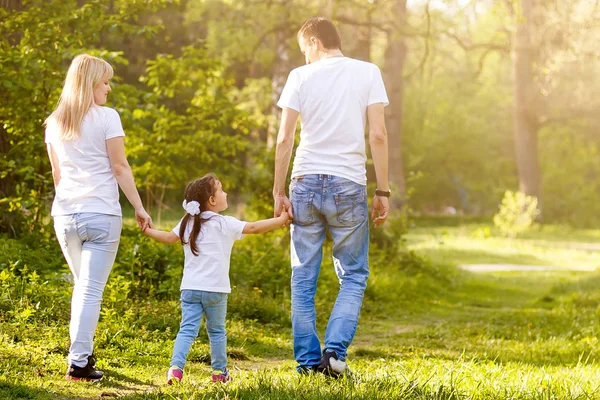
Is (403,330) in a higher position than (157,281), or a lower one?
lower

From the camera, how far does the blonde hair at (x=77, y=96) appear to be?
5473 millimetres

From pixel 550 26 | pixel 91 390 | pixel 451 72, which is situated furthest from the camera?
pixel 451 72

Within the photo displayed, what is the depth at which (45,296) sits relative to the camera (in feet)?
24.0

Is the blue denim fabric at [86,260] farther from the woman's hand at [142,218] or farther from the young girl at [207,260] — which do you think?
the young girl at [207,260]

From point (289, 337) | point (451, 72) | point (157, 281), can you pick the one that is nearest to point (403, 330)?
point (289, 337)

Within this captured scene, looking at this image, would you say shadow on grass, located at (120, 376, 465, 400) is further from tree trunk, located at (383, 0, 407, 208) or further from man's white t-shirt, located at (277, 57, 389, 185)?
tree trunk, located at (383, 0, 407, 208)

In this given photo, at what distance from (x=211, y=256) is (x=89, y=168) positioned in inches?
37.5

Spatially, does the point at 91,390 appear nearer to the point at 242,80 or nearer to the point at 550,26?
the point at 550,26

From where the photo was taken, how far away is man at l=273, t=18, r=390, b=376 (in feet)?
17.9

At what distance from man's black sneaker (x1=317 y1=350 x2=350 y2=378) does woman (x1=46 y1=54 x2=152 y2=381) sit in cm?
145

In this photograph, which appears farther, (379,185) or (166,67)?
(166,67)

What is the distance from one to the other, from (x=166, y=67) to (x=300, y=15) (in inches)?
458

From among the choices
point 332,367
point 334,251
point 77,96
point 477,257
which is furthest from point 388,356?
point 477,257

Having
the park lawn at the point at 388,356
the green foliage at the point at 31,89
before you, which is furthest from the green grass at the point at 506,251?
the green foliage at the point at 31,89
